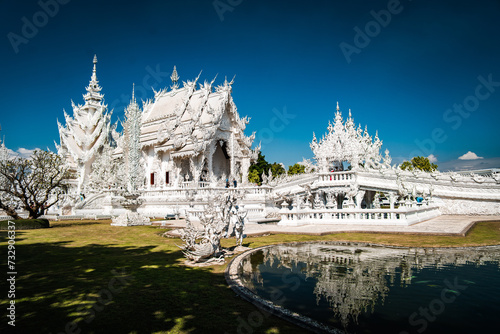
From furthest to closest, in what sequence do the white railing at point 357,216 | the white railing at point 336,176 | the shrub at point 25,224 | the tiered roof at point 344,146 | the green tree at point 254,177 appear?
the green tree at point 254,177 < the tiered roof at point 344,146 < the white railing at point 336,176 < the shrub at point 25,224 < the white railing at point 357,216

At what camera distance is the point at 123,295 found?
4.88 meters

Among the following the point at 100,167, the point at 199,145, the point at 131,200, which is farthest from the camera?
the point at 100,167

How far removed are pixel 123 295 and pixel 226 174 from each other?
26931 mm

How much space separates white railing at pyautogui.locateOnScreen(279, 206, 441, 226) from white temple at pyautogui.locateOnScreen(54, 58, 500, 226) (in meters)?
0.05

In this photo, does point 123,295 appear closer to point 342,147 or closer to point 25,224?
point 25,224

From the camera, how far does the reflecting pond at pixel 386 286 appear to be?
4129 millimetres

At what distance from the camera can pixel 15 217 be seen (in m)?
16.0

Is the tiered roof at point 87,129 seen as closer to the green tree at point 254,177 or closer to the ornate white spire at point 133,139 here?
the ornate white spire at point 133,139

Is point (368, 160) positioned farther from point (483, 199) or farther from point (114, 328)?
point (114, 328)

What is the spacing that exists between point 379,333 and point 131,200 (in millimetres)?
16382

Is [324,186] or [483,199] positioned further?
[324,186]

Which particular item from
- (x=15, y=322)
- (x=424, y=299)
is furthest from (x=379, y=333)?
(x=15, y=322)

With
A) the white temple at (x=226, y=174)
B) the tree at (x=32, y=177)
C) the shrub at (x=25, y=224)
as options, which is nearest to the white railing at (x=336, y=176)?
the white temple at (x=226, y=174)

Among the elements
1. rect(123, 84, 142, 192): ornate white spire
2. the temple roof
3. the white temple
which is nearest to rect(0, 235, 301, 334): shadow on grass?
the white temple
